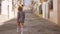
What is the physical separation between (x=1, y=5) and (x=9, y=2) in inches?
230

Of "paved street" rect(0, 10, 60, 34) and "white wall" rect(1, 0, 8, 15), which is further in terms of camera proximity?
"white wall" rect(1, 0, 8, 15)

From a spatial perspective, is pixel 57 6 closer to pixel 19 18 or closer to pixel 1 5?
pixel 19 18

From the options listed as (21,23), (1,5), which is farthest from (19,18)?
(1,5)

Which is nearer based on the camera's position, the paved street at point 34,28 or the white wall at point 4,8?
the paved street at point 34,28

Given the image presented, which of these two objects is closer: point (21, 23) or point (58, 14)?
point (21, 23)

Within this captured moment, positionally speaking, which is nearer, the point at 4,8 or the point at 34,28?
the point at 34,28

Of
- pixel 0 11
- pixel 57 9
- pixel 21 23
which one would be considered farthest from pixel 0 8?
pixel 21 23

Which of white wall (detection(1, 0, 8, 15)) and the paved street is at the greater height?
Result: white wall (detection(1, 0, 8, 15))

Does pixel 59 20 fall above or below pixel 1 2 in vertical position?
below

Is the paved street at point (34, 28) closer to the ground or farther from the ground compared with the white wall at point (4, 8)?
closer to the ground

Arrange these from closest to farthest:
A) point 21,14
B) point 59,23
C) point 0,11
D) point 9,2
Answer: point 21,14, point 59,23, point 9,2, point 0,11

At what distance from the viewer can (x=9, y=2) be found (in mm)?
34406

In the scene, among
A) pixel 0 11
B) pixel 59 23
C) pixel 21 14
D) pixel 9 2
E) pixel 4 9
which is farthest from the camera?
pixel 0 11

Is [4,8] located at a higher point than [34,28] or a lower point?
higher
